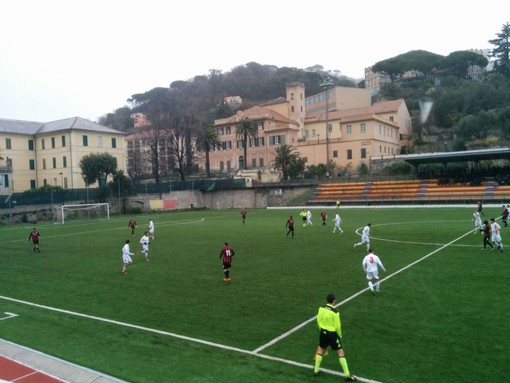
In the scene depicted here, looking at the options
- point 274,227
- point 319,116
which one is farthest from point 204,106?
point 274,227

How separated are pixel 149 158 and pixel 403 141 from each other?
5734 cm

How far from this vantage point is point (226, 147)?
338 ft

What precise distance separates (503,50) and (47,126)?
104797mm

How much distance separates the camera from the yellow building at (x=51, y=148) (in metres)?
76.1

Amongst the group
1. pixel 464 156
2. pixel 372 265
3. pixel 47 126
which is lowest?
pixel 372 265

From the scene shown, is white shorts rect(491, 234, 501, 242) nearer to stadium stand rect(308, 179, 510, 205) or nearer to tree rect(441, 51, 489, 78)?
stadium stand rect(308, 179, 510, 205)

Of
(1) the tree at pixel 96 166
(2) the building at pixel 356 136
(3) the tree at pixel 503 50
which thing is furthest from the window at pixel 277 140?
(3) the tree at pixel 503 50

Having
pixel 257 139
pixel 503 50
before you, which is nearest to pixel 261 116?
pixel 257 139

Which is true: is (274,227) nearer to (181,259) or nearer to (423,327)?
(181,259)

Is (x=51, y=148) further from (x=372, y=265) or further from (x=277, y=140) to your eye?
(x=372, y=265)

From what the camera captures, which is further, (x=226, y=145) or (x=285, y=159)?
(x=226, y=145)

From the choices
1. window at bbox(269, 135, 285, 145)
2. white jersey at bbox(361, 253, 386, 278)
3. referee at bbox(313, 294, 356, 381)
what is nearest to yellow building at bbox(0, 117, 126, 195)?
window at bbox(269, 135, 285, 145)

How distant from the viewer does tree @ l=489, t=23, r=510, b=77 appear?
106m

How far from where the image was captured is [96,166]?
6862 cm
